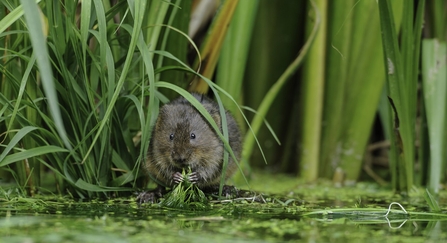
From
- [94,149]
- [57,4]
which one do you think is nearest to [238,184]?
[94,149]

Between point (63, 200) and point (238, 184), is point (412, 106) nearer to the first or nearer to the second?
point (238, 184)

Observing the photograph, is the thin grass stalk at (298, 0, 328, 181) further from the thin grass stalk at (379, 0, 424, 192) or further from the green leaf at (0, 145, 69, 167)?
the green leaf at (0, 145, 69, 167)

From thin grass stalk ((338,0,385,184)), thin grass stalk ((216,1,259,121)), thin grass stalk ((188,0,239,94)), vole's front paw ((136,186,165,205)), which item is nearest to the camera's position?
vole's front paw ((136,186,165,205))

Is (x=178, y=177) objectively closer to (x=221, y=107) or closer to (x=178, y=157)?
(x=178, y=157)

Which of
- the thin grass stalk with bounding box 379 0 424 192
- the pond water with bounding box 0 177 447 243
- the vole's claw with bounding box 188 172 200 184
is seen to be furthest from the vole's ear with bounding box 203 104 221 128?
the thin grass stalk with bounding box 379 0 424 192

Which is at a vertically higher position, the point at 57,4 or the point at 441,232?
the point at 57,4

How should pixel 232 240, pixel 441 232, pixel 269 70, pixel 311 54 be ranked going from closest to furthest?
pixel 232 240, pixel 441 232, pixel 311 54, pixel 269 70

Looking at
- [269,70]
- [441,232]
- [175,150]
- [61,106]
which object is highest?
[269,70]

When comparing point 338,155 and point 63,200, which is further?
point 338,155
